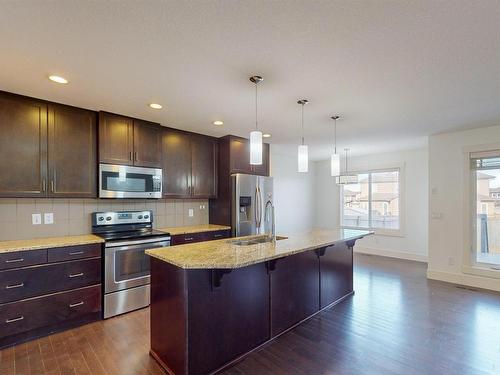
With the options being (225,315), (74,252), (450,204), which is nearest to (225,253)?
(225,315)

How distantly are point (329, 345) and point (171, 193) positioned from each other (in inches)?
110

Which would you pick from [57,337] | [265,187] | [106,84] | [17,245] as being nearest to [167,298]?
[57,337]

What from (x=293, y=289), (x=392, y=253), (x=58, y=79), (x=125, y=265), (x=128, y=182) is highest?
(x=58, y=79)

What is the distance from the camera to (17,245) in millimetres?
2539

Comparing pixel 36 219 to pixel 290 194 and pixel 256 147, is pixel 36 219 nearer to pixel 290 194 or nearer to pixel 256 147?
pixel 256 147

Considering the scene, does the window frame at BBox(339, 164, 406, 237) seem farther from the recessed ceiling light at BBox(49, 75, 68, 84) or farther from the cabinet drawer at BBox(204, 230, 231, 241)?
the recessed ceiling light at BBox(49, 75, 68, 84)

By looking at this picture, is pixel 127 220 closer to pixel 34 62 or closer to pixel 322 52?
pixel 34 62

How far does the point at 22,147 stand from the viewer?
2.69 m

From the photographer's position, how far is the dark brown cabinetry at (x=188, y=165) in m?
3.90

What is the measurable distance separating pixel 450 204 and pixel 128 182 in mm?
4955

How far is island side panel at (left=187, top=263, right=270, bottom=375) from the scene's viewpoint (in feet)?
6.29

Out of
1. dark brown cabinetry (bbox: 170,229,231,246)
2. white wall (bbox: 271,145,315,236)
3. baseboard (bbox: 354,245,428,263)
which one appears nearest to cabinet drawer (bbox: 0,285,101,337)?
dark brown cabinetry (bbox: 170,229,231,246)

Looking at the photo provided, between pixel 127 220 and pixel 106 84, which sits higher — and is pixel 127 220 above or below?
below

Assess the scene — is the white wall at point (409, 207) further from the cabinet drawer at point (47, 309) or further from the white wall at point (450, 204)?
the cabinet drawer at point (47, 309)
